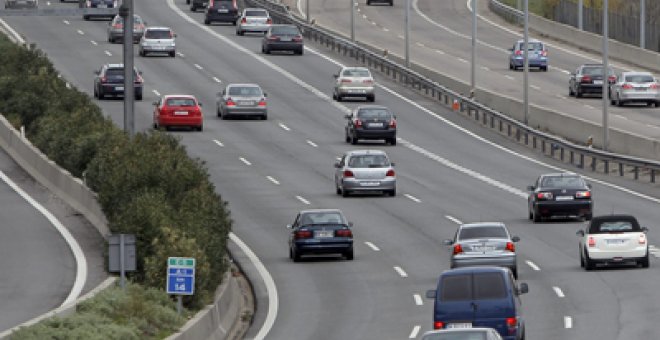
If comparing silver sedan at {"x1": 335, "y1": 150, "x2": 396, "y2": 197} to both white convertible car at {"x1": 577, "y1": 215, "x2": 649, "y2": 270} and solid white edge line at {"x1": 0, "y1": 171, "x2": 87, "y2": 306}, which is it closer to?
solid white edge line at {"x1": 0, "y1": 171, "x2": 87, "y2": 306}

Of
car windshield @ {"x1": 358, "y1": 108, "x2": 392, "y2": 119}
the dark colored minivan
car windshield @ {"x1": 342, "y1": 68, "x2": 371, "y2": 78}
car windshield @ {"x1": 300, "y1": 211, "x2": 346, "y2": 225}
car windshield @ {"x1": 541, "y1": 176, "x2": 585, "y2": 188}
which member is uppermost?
the dark colored minivan

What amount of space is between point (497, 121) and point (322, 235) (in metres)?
31.9

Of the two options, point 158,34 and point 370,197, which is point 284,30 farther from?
point 370,197

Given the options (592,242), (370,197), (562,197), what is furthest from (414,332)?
(370,197)

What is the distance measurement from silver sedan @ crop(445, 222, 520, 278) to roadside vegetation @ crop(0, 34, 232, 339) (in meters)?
4.64

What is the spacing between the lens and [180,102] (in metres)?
66.2

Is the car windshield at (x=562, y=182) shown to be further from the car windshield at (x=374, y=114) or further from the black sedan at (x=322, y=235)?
the car windshield at (x=374, y=114)

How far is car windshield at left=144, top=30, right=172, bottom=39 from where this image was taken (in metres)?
87.8

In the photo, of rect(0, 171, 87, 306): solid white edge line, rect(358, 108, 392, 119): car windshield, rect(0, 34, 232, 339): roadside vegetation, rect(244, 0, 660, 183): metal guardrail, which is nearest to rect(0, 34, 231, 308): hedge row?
rect(0, 34, 232, 339): roadside vegetation

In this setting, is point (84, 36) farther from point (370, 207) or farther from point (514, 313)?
point (514, 313)

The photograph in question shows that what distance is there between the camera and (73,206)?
47.0 meters

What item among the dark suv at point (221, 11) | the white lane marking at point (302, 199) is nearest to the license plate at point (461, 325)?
the white lane marking at point (302, 199)

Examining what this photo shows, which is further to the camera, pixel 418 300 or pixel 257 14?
pixel 257 14

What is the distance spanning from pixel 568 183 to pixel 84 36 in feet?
174
